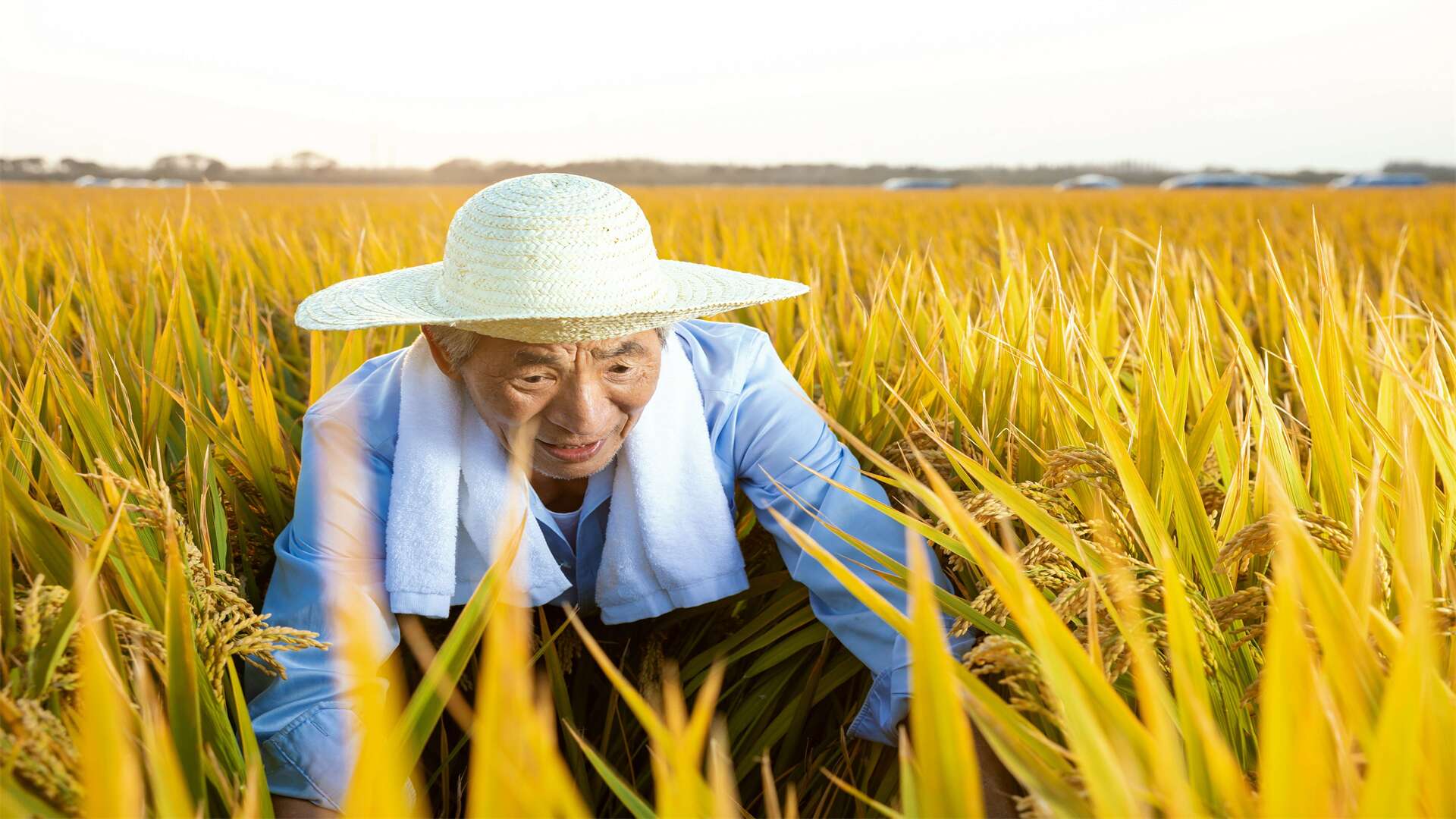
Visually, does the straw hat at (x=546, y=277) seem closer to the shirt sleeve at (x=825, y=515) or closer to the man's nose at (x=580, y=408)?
the man's nose at (x=580, y=408)

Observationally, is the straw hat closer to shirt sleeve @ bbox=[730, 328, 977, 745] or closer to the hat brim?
the hat brim

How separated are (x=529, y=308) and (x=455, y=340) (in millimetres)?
216

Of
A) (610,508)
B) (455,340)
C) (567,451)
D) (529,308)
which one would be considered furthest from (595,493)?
(529,308)

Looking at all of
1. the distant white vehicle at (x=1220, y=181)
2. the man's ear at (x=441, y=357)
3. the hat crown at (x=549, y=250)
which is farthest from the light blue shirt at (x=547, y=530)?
the distant white vehicle at (x=1220, y=181)

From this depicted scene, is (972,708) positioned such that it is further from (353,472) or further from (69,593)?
(353,472)

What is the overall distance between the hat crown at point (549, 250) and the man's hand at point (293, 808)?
598 millimetres

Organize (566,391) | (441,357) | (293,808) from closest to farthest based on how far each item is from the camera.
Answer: (293,808) < (566,391) < (441,357)

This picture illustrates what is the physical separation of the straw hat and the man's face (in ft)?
0.09

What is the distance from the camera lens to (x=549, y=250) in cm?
126

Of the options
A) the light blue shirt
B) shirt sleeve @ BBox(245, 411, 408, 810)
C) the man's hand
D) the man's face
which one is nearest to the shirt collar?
the light blue shirt

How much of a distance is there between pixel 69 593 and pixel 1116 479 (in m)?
1.03

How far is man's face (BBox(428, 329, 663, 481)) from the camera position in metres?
1.30

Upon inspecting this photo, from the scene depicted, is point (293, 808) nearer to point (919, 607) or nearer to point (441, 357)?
point (441, 357)

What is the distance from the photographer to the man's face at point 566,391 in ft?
4.26
